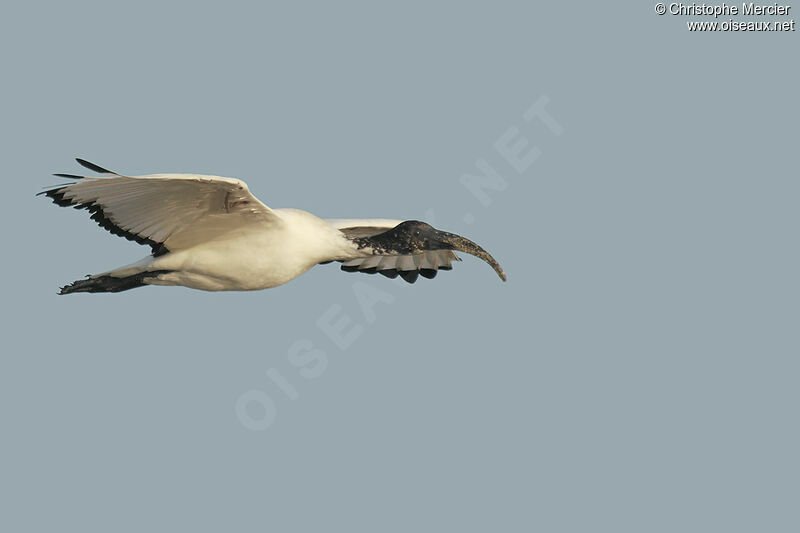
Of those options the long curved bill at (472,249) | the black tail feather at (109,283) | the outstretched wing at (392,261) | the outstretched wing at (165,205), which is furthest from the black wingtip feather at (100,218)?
the long curved bill at (472,249)

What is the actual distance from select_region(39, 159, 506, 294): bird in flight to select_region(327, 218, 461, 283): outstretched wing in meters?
0.01

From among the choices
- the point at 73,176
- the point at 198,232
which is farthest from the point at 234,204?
the point at 73,176

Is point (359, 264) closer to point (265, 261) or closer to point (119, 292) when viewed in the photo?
point (265, 261)

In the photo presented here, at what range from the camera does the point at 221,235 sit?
10328 millimetres

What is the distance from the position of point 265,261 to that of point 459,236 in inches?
74.1

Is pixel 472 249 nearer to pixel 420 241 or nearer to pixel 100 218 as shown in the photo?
pixel 420 241

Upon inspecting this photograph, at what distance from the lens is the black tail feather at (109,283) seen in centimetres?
1067

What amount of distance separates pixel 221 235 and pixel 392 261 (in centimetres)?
211

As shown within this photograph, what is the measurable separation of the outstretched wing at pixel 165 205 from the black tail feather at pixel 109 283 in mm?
324

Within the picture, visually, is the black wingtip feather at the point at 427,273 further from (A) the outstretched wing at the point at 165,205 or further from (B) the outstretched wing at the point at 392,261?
(A) the outstretched wing at the point at 165,205

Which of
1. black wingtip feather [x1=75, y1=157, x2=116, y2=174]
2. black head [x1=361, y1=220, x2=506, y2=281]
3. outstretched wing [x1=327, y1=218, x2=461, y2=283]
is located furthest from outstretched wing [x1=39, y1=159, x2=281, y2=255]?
outstretched wing [x1=327, y1=218, x2=461, y2=283]

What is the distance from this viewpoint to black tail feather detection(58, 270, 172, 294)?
10672mm

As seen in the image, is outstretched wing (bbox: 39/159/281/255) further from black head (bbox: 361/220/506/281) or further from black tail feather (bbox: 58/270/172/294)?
black head (bbox: 361/220/506/281)

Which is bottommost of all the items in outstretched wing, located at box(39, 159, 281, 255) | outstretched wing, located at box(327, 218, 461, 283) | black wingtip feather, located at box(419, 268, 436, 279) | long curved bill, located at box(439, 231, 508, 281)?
long curved bill, located at box(439, 231, 508, 281)
